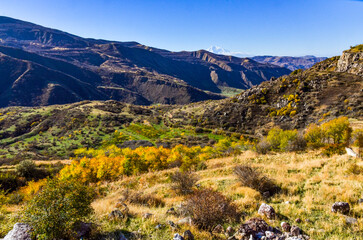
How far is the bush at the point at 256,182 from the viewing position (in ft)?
34.1

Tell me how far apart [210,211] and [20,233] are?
21.9ft

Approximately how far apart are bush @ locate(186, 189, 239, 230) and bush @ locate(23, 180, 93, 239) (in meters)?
4.49

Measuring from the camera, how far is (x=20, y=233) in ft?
18.5

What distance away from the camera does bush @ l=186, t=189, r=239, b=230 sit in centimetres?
730

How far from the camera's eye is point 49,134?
532ft

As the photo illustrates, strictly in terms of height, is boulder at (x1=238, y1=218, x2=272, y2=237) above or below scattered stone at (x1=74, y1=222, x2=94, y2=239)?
above

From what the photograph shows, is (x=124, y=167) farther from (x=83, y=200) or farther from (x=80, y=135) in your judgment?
(x=80, y=135)

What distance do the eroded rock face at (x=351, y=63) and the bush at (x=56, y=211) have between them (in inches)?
5055

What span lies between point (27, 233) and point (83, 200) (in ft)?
6.41

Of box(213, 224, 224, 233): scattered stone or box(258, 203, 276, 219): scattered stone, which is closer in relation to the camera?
box(213, 224, 224, 233): scattered stone

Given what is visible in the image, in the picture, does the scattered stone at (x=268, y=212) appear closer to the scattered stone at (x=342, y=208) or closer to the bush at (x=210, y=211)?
the bush at (x=210, y=211)

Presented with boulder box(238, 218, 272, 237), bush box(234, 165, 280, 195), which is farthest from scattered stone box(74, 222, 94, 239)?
bush box(234, 165, 280, 195)

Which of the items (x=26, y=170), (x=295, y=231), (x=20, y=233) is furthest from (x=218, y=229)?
(x=26, y=170)

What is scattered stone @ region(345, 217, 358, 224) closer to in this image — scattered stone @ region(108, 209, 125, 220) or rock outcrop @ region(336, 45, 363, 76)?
scattered stone @ region(108, 209, 125, 220)
